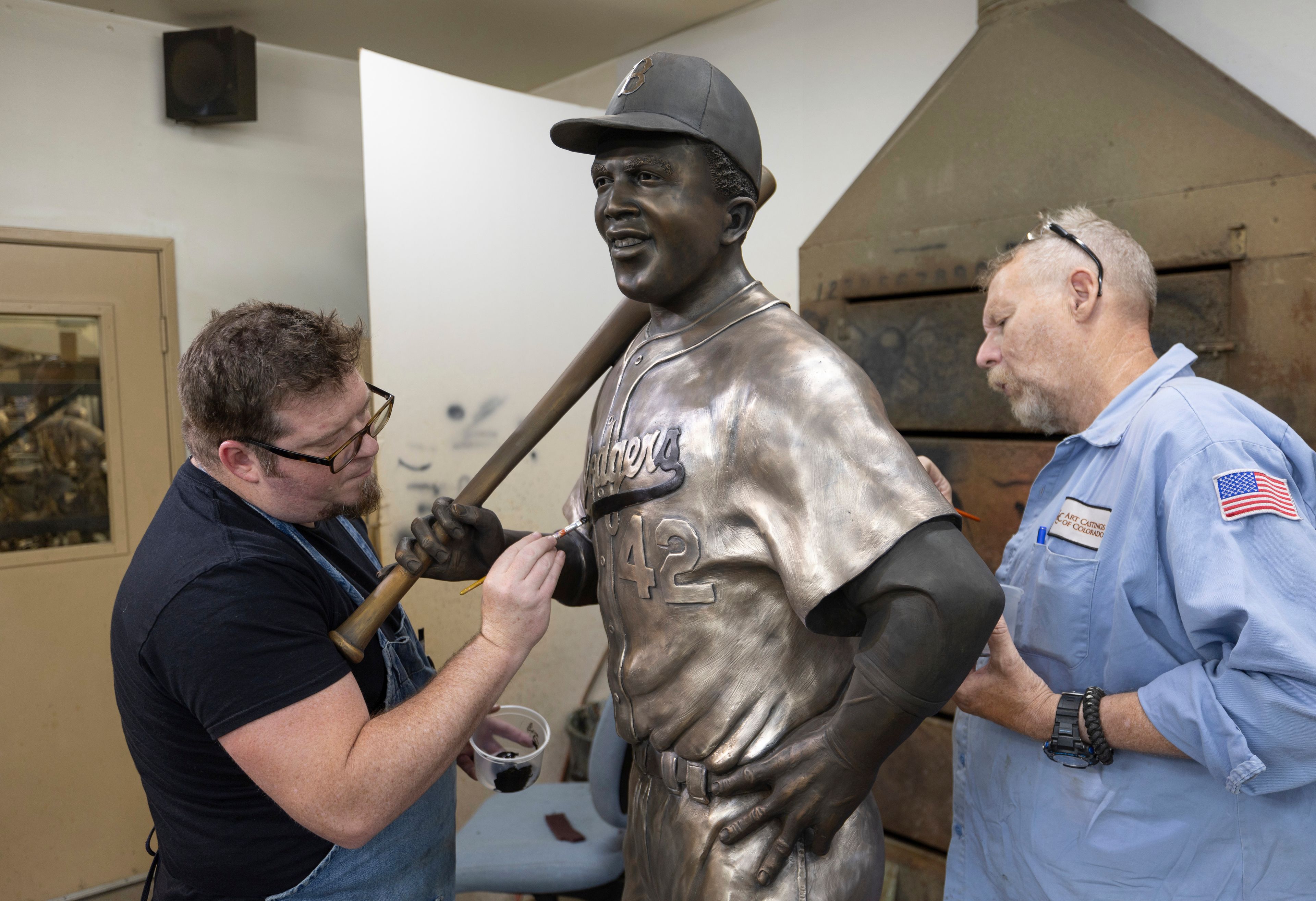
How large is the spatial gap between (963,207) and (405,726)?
1.87 m

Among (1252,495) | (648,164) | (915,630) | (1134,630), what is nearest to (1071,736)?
(1134,630)

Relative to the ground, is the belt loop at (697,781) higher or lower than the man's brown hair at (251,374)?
lower

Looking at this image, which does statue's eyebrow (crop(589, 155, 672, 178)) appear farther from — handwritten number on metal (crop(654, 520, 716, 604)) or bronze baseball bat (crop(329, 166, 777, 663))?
handwritten number on metal (crop(654, 520, 716, 604))

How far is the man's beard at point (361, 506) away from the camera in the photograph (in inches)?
54.7

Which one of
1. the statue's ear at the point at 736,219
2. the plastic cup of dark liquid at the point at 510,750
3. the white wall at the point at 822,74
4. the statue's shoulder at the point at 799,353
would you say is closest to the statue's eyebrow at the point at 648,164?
the statue's ear at the point at 736,219

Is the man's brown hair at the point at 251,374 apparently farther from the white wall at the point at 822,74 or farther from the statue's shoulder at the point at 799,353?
the white wall at the point at 822,74

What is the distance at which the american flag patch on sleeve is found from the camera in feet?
3.70

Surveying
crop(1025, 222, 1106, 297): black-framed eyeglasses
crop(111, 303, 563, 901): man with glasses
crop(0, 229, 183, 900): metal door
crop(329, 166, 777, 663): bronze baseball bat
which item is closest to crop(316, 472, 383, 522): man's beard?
crop(111, 303, 563, 901): man with glasses

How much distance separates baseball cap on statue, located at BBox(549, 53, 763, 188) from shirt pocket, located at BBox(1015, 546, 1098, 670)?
77cm

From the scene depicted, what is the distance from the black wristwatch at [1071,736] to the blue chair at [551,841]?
1.15 metres

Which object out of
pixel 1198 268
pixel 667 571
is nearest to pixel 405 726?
pixel 667 571

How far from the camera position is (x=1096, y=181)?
203 centimetres

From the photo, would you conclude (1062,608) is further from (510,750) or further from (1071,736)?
(510,750)

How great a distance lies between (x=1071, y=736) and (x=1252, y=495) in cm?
41
